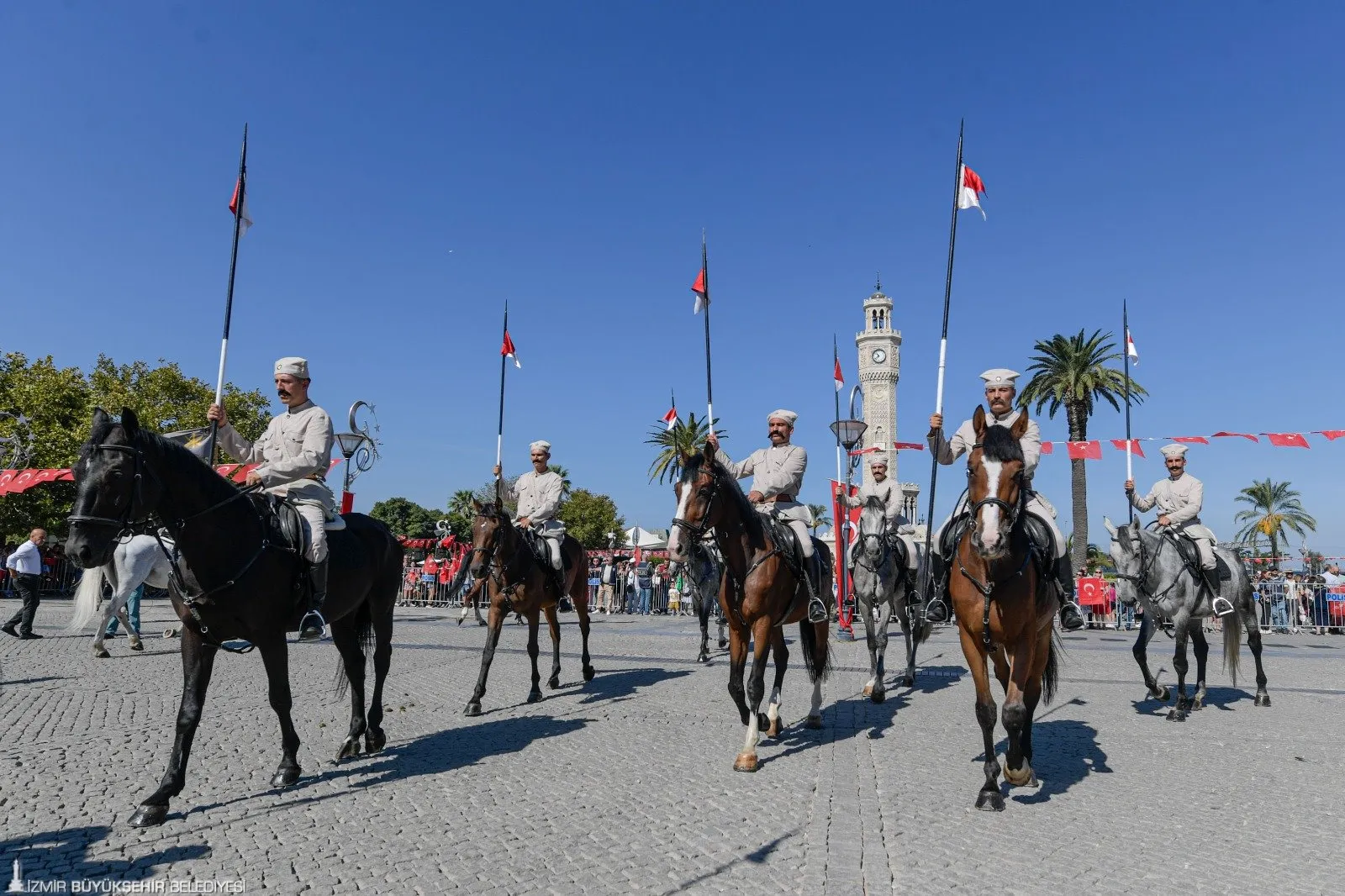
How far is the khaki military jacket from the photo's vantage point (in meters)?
6.62

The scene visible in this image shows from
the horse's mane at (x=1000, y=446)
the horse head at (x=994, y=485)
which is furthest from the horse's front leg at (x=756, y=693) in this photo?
the horse's mane at (x=1000, y=446)

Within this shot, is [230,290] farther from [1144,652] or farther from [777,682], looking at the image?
[1144,652]

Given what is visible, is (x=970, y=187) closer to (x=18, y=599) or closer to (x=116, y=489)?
(x=116, y=489)

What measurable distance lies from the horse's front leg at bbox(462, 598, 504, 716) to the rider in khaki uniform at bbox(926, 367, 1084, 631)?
14.9 feet

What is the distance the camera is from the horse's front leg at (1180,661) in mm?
8766

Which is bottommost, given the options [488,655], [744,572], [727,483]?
[488,655]

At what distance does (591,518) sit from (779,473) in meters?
73.3

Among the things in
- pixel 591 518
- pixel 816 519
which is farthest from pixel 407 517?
pixel 816 519

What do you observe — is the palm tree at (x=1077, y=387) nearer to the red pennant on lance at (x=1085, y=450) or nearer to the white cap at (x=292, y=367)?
the red pennant on lance at (x=1085, y=450)

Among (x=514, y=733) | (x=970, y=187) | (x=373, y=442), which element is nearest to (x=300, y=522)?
(x=514, y=733)

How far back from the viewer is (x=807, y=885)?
405 cm

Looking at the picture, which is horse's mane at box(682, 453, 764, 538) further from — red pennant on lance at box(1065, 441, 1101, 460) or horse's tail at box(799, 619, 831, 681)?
red pennant on lance at box(1065, 441, 1101, 460)

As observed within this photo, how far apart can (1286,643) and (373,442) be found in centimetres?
2102

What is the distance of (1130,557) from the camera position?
10047mm
